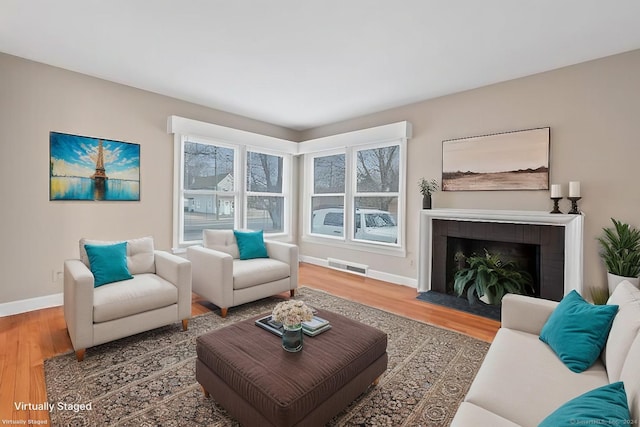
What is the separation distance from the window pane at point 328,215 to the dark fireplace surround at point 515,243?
Answer: 1735 millimetres

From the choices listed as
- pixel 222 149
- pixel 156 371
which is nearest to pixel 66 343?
pixel 156 371

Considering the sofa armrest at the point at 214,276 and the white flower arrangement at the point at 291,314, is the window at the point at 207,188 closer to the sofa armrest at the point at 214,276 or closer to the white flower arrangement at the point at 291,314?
the sofa armrest at the point at 214,276

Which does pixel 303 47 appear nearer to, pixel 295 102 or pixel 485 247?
pixel 295 102

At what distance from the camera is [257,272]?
3365mm

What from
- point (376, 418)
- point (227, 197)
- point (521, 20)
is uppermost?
point (521, 20)

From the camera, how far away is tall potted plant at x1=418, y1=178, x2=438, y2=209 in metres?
3.97

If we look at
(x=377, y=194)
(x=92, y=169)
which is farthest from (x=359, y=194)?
(x=92, y=169)

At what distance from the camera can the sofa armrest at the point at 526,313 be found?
186 centimetres

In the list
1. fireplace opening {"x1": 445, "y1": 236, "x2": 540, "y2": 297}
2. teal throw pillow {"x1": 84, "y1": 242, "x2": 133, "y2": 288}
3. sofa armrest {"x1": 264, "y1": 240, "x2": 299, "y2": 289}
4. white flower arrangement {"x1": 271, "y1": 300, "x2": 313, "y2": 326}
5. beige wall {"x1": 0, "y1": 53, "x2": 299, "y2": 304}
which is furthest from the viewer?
sofa armrest {"x1": 264, "y1": 240, "x2": 299, "y2": 289}

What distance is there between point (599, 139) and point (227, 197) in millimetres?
4596

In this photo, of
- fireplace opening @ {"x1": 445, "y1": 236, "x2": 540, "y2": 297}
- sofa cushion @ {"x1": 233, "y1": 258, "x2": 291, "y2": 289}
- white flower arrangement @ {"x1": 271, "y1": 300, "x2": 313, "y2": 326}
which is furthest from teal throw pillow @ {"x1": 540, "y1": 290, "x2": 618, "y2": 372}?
sofa cushion @ {"x1": 233, "y1": 258, "x2": 291, "y2": 289}

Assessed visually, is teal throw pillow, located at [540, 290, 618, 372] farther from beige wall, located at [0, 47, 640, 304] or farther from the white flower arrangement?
beige wall, located at [0, 47, 640, 304]

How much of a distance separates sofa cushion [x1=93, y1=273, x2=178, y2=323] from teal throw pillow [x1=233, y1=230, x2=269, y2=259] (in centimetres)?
109

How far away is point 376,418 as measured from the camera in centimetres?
167
